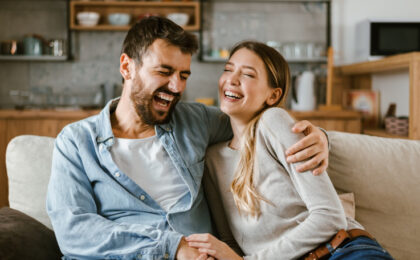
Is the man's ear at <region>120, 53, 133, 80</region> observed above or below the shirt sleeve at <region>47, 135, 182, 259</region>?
above

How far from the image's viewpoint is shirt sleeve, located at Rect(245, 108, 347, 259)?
3.92 feet

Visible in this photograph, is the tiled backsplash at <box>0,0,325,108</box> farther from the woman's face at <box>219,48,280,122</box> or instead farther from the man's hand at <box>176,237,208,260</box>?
the man's hand at <box>176,237,208,260</box>

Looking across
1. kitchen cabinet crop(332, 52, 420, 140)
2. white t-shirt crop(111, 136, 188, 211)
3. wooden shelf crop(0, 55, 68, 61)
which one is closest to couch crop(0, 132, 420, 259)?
white t-shirt crop(111, 136, 188, 211)

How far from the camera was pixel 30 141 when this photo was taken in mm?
1632

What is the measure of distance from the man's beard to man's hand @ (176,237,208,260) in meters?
0.47

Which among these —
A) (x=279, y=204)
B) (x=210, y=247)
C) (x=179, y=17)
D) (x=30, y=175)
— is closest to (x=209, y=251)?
(x=210, y=247)

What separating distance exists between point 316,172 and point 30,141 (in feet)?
3.71

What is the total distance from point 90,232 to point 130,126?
45cm

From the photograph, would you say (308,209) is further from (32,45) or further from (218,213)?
(32,45)

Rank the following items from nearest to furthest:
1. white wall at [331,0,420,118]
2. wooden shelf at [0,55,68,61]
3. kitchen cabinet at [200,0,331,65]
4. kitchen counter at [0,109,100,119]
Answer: kitchen counter at [0,109,100,119], white wall at [331,0,420,118], wooden shelf at [0,55,68,61], kitchen cabinet at [200,0,331,65]

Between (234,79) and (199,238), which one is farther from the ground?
(234,79)

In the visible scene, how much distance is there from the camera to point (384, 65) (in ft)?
10.2

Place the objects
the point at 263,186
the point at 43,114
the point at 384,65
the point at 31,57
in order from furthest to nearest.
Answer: the point at 31,57
the point at 43,114
the point at 384,65
the point at 263,186

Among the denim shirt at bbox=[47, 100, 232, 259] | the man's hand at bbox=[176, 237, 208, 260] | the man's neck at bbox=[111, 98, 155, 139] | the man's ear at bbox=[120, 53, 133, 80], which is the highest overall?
the man's ear at bbox=[120, 53, 133, 80]
